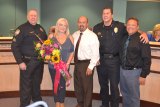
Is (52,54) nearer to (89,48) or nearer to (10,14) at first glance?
(89,48)

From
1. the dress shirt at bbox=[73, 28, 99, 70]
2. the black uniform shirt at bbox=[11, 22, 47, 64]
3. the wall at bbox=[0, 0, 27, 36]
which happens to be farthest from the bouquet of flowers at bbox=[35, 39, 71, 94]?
the wall at bbox=[0, 0, 27, 36]

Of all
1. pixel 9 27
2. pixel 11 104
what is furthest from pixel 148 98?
pixel 9 27

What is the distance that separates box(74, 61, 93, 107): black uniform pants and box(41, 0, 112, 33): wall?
478cm

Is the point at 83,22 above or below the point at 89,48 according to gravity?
above

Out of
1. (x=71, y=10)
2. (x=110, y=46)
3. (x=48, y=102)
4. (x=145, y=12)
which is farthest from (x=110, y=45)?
(x=145, y=12)

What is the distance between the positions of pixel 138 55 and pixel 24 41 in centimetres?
166

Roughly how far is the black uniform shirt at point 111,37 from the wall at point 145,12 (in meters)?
4.85

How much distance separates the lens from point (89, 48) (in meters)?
3.90

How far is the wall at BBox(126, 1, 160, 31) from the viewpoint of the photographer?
867 centimetres

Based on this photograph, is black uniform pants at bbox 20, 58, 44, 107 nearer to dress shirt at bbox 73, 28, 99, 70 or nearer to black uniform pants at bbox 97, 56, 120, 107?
dress shirt at bbox 73, 28, 99, 70

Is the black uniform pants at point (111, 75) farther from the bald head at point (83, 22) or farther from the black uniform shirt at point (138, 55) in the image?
the bald head at point (83, 22)

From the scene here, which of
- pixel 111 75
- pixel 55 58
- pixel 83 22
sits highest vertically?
pixel 83 22

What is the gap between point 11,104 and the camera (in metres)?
4.72

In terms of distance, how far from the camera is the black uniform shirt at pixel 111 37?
A: 393 cm
